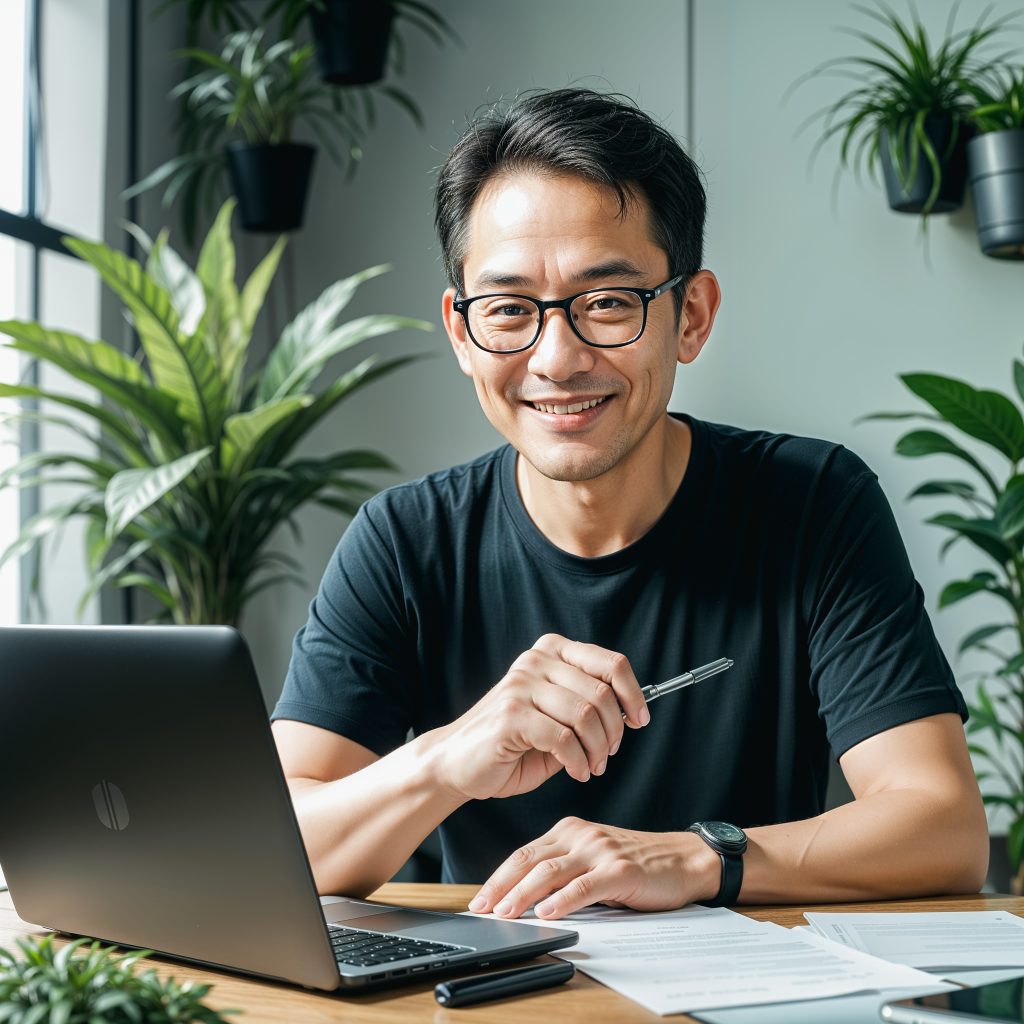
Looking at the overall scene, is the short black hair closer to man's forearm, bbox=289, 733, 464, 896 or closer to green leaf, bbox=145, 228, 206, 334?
man's forearm, bbox=289, 733, 464, 896

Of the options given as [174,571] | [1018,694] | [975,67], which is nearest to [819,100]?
[975,67]

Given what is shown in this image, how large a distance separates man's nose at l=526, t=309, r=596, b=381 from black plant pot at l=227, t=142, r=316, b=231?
1929 millimetres

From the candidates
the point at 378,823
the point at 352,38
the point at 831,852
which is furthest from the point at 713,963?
the point at 352,38

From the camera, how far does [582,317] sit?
1.39 meters

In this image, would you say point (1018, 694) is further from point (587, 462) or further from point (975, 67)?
point (587, 462)

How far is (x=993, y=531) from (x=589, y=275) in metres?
1.59

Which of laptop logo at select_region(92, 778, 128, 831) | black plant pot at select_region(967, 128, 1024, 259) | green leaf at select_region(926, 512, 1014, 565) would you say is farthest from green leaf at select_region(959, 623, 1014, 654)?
laptop logo at select_region(92, 778, 128, 831)

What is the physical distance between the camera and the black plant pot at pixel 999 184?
8.91 feet

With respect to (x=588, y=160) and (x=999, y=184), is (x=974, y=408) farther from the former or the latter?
(x=588, y=160)

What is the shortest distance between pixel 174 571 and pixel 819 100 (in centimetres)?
198

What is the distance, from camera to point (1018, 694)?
2689 mm

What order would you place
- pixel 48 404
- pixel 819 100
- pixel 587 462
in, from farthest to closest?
pixel 819 100 < pixel 48 404 < pixel 587 462

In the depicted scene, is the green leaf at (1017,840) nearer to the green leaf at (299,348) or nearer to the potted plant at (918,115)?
the potted plant at (918,115)

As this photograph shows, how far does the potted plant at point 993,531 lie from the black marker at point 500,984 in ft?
6.16
